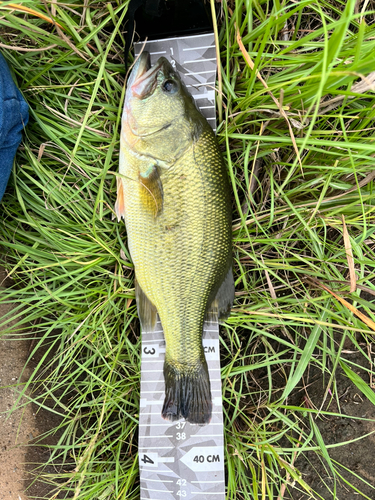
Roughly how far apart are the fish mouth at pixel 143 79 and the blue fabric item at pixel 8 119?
0.61 meters

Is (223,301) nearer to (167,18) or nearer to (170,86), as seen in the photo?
(170,86)

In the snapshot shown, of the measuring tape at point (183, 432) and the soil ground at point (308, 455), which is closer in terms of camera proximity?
the measuring tape at point (183, 432)

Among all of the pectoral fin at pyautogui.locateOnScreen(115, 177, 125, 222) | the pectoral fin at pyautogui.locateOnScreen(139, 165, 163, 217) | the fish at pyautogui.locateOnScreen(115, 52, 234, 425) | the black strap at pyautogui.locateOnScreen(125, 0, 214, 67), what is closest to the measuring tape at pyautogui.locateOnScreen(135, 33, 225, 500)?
the black strap at pyautogui.locateOnScreen(125, 0, 214, 67)

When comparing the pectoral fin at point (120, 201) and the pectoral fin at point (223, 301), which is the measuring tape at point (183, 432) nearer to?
the pectoral fin at point (223, 301)

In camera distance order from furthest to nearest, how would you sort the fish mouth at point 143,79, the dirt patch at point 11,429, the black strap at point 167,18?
the dirt patch at point 11,429
the black strap at point 167,18
the fish mouth at point 143,79

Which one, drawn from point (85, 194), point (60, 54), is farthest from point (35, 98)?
point (85, 194)

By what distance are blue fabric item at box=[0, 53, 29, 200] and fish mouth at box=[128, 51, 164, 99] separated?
61 cm

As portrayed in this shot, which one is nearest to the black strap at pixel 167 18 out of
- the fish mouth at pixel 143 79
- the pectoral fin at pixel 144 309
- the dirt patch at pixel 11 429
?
the fish mouth at pixel 143 79

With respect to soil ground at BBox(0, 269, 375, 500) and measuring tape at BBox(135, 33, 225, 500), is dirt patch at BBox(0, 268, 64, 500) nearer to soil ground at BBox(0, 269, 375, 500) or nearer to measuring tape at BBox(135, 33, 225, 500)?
soil ground at BBox(0, 269, 375, 500)

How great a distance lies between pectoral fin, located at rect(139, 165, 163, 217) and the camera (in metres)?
1.47

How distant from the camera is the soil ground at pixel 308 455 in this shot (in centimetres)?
189

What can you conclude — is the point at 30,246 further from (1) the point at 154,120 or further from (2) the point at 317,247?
(2) the point at 317,247

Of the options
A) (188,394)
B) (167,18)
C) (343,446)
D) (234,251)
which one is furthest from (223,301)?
(167,18)

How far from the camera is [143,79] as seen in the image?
1.46 m
